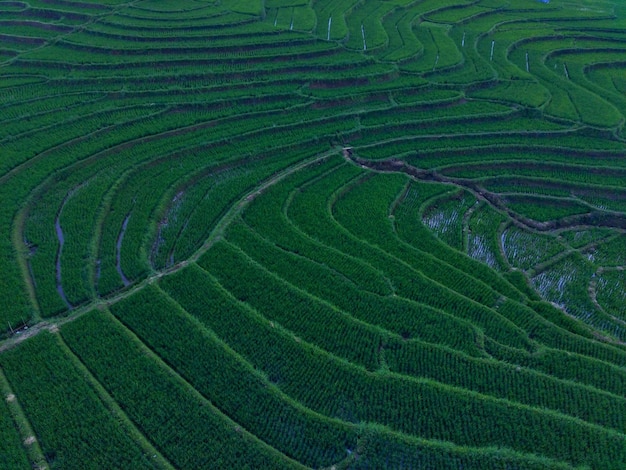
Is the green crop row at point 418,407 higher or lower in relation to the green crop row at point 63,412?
lower

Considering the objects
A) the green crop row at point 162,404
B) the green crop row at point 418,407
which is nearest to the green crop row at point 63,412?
the green crop row at point 162,404

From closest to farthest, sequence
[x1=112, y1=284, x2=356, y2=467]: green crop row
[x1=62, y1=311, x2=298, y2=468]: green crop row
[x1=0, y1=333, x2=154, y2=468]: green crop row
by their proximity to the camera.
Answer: [x1=0, y1=333, x2=154, y2=468]: green crop row, [x1=62, y1=311, x2=298, y2=468]: green crop row, [x1=112, y1=284, x2=356, y2=467]: green crop row

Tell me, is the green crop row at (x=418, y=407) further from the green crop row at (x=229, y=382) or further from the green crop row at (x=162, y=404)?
the green crop row at (x=162, y=404)

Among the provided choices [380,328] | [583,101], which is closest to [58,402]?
[380,328]

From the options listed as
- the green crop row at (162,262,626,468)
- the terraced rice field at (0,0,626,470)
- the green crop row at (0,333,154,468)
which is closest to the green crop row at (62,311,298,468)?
the terraced rice field at (0,0,626,470)

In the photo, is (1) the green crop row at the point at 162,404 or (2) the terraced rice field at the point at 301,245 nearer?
(1) the green crop row at the point at 162,404

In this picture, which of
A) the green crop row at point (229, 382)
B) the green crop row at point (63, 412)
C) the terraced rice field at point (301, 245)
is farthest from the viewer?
the terraced rice field at point (301, 245)

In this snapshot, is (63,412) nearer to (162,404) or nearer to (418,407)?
(162,404)

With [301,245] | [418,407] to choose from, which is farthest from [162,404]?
[301,245]

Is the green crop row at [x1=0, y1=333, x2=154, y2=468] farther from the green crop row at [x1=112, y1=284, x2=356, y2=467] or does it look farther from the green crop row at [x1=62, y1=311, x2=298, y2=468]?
the green crop row at [x1=112, y1=284, x2=356, y2=467]
